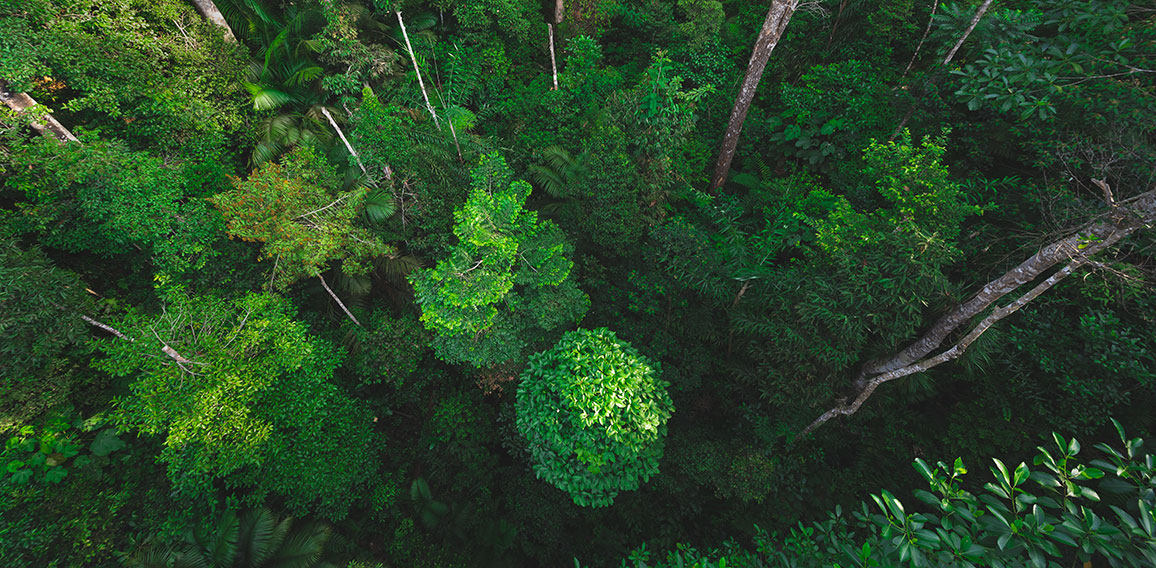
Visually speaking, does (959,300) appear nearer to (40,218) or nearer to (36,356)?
(36,356)

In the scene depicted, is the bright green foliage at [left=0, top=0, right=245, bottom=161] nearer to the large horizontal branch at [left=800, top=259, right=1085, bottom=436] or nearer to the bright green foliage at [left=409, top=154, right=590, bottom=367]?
the bright green foliage at [left=409, top=154, right=590, bottom=367]

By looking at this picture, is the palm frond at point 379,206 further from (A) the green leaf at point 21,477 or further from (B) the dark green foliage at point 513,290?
(A) the green leaf at point 21,477

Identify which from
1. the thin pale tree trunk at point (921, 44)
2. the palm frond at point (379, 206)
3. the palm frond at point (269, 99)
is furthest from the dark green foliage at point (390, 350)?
the thin pale tree trunk at point (921, 44)

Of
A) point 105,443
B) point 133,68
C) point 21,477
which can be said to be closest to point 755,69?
point 133,68

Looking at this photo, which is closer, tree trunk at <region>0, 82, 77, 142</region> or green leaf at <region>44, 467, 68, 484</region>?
green leaf at <region>44, 467, 68, 484</region>

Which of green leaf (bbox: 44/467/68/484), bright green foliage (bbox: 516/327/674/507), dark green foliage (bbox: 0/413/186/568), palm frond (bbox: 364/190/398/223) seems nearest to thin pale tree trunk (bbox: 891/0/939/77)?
bright green foliage (bbox: 516/327/674/507)

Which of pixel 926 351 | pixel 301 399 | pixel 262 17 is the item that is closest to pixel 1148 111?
pixel 926 351

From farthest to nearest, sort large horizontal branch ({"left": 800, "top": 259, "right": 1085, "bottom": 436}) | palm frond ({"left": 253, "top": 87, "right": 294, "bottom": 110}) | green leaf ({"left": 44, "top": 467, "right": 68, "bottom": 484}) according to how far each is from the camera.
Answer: palm frond ({"left": 253, "top": 87, "right": 294, "bottom": 110}), green leaf ({"left": 44, "top": 467, "right": 68, "bottom": 484}), large horizontal branch ({"left": 800, "top": 259, "right": 1085, "bottom": 436})
